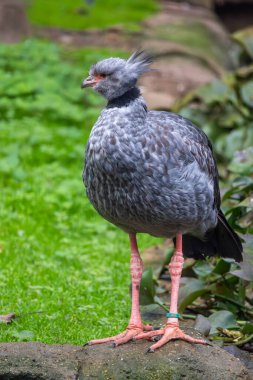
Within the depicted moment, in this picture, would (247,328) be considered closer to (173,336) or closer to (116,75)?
(173,336)

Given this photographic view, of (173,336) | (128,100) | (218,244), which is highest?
(128,100)

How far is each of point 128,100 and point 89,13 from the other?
28.2ft

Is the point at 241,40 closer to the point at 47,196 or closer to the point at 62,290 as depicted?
the point at 47,196

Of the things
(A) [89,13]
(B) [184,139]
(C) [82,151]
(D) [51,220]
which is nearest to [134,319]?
(B) [184,139]

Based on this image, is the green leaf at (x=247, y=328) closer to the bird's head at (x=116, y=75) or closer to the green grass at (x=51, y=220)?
the green grass at (x=51, y=220)

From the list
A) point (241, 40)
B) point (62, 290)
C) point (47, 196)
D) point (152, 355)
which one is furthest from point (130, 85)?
point (241, 40)

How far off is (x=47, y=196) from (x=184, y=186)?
3.03 metres

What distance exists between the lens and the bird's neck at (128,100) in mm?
3914

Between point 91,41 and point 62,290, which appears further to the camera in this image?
point 91,41

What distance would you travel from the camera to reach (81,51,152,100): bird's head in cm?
394

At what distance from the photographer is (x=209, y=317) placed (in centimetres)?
460

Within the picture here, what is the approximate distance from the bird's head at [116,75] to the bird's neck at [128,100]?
0.02 m

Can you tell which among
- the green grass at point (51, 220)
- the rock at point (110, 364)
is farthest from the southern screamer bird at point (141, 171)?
the green grass at point (51, 220)

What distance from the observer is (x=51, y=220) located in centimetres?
652
